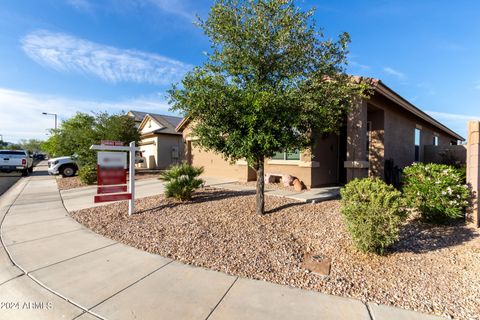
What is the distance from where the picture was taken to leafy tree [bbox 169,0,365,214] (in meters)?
5.33

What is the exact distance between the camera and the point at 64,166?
16.4 m

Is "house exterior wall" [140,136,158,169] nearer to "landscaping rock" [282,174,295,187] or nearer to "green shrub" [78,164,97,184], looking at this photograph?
"green shrub" [78,164,97,184]

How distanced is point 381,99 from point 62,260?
10495 mm

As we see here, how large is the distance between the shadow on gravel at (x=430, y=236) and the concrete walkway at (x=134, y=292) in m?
1.95

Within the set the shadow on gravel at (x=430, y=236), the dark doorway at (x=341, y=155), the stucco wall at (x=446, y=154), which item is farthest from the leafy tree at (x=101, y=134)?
the stucco wall at (x=446, y=154)

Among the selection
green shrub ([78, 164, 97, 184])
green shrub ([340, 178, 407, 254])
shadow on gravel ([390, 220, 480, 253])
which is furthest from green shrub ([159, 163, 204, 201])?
green shrub ([78, 164, 97, 184])

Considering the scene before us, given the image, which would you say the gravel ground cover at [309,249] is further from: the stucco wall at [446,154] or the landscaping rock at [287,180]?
the stucco wall at [446,154]

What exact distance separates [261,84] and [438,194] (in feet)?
14.4

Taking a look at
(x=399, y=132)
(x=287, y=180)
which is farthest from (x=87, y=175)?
(x=399, y=132)

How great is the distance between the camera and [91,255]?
171 inches

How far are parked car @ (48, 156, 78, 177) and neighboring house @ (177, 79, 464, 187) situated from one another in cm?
1146

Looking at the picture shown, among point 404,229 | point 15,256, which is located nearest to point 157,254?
point 15,256

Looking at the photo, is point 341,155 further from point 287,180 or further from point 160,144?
point 160,144

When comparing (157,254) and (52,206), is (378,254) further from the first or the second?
(52,206)
